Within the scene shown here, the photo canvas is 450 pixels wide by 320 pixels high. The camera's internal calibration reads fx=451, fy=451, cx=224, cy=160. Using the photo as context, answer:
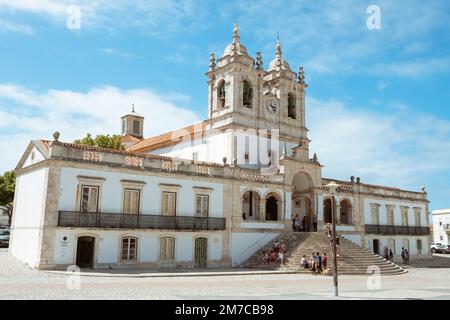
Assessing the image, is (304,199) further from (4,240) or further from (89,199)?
(4,240)

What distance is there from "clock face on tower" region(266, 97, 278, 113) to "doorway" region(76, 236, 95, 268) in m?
19.6

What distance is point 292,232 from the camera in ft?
98.2

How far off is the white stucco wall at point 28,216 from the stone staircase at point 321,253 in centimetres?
1183

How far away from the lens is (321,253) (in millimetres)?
26266

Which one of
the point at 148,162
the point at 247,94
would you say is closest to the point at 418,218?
the point at 247,94

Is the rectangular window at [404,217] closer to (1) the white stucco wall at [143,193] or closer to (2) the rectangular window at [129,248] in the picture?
(1) the white stucco wall at [143,193]

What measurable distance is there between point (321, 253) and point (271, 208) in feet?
21.3

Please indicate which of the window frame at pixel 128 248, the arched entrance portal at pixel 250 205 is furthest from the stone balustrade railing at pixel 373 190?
the window frame at pixel 128 248

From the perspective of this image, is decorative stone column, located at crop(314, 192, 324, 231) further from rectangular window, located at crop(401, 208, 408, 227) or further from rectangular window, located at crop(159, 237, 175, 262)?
rectangular window, located at crop(159, 237, 175, 262)

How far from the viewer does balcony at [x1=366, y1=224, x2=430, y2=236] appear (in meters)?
35.3

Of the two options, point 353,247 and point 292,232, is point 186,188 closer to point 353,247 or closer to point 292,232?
point 292,232
